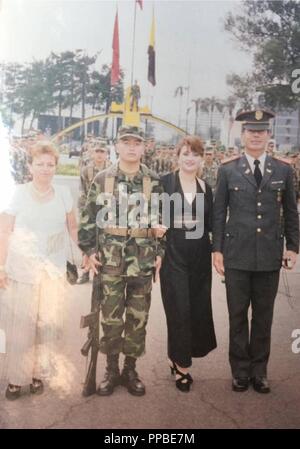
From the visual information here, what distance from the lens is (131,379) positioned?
2.66 meters

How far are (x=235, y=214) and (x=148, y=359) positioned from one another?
3.26 feet

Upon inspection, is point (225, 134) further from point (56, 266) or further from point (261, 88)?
point (56, 266)

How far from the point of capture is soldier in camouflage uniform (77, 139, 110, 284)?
103 inches

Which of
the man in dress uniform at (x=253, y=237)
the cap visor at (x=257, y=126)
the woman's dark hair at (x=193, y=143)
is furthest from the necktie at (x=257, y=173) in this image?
the woman's dark hair at (x=193, y=143)

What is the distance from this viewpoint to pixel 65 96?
2641 mm

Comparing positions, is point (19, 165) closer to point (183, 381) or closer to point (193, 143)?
point (193, 143)

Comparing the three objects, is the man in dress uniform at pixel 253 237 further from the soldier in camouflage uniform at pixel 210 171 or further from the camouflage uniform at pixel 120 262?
the camouflage uniform at pixel 120 262

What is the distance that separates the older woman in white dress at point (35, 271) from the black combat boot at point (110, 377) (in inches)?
11.7

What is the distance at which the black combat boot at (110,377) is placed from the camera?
262cm

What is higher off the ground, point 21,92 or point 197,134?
point 21,92

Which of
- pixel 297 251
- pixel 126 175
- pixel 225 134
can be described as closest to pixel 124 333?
pixel 126 175

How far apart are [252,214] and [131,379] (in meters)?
1.16

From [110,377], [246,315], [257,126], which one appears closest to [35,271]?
[110,377]

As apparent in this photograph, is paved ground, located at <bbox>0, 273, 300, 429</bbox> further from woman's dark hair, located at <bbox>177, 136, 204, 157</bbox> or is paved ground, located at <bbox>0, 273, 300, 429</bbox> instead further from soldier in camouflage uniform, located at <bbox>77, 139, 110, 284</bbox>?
woman's dark hair, located at <bbox>177, 136, 204, 157</bbox>
